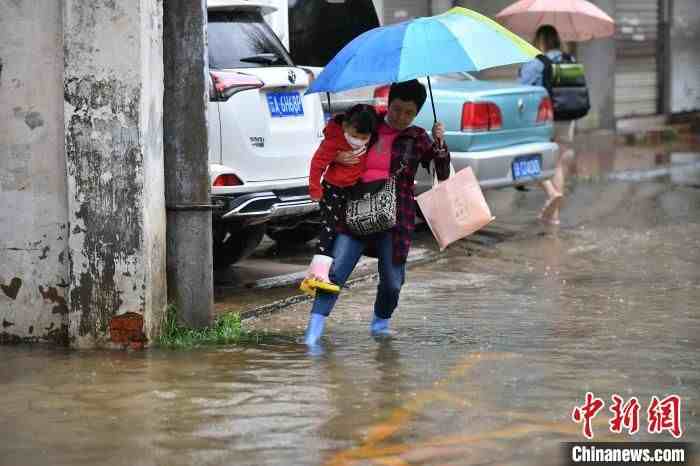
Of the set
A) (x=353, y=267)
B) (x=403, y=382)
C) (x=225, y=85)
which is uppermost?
(x=225, y=85)

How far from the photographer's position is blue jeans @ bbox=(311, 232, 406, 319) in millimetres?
7180

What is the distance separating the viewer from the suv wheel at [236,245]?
9.58 meters

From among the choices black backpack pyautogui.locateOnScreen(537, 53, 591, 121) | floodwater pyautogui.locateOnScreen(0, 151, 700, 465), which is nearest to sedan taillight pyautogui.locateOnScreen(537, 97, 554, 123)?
→ black backpack pyautogui.locateOnScreen(537, 53, 591, 121)

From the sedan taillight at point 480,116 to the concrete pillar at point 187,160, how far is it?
4.15 metres

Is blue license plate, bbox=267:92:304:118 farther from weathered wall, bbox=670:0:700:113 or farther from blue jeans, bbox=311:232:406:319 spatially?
weathered wall, bbox=670:0:700:113

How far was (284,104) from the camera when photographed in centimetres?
863

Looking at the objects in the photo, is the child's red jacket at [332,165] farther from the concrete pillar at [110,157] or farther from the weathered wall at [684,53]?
the weathered wall at [684,53]

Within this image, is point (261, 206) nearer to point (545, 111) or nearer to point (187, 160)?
point (187, 160)

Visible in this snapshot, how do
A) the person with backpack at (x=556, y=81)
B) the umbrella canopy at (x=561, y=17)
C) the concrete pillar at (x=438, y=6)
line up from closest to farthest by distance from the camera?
the person with backpack at (x=556, y=81) → the umbrella canopy at (x=561, y=17) → the concrete pillar at (x=438, y=6)

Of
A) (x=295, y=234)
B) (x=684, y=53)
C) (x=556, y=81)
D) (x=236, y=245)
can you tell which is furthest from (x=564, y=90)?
(x=684, y=53)

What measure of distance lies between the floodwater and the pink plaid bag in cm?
59

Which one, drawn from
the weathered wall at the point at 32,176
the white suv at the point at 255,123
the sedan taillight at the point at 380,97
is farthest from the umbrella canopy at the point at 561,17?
the weathered wall at the point at 32,176

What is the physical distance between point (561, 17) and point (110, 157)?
685 centimetres

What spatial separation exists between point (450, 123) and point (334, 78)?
14.2ft
